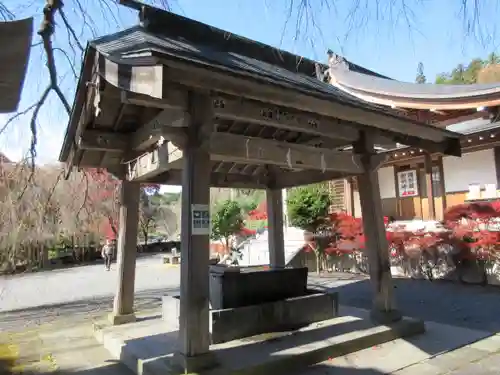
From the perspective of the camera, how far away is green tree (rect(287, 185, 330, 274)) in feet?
43.1

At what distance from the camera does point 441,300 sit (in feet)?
25.9

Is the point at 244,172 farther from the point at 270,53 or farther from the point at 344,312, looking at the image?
the point at 344,312

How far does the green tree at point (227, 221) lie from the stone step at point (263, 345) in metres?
Answer: 11.9

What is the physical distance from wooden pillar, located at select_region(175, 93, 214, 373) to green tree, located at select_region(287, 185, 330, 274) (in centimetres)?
959

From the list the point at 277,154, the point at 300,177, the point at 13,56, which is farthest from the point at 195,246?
the point at 300,177

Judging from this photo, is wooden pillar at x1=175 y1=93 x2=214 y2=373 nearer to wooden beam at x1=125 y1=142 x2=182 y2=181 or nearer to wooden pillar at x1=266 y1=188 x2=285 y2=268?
wooden beam at x1=125 y1=142 x2=182 y2=181

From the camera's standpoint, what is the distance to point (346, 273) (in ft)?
41.8

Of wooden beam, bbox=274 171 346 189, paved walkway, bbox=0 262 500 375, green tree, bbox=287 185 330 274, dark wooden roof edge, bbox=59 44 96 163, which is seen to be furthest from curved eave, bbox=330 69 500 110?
dark wooden roof edge, bbox=59 44 96 163

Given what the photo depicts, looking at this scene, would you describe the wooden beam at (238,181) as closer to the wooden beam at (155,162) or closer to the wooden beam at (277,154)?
the wooden beam at (155,162)

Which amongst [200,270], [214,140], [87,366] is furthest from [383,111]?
[87,366]

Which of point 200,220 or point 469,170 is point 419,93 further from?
point 200,220

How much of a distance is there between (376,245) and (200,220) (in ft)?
9.16

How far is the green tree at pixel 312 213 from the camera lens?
13141 mm

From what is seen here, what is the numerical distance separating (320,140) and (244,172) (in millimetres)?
1807
